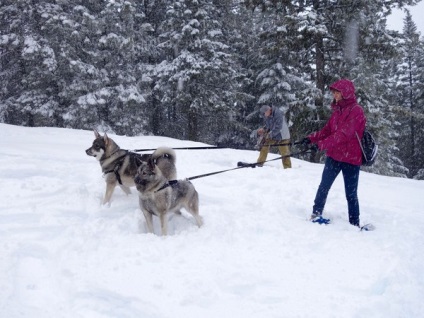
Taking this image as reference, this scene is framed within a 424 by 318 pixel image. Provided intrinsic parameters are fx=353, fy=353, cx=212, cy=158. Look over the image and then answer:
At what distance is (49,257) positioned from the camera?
13.1 ft

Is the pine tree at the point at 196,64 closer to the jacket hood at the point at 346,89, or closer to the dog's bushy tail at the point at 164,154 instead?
the dog's bushy tail at the point at 164,154

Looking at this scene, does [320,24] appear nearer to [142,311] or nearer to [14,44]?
[142,311]

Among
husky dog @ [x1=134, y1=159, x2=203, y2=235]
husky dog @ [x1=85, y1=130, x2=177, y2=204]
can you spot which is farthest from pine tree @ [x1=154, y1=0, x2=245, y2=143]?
husky dog @ [x1=134, y1=159, x2=203, y2=235]

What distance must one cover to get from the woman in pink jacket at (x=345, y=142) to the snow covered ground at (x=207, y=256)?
1.91 ft

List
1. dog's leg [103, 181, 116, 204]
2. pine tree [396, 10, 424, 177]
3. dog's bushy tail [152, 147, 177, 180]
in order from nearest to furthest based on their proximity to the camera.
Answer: dog's bushy tail [152, 147, 177, 180]
dog's leg [103, 181, 116, 204]
pine tree [396, 10, 424, 177]

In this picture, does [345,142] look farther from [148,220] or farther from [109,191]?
[109,191]

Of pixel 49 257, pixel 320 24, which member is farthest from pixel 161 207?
pixel 320 24

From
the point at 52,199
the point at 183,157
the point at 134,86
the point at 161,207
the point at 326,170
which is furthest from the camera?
the point at 134,86

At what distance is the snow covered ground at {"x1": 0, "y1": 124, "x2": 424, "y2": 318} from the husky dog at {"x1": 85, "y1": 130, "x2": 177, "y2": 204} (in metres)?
0.34

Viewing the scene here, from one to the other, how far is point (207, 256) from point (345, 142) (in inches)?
104

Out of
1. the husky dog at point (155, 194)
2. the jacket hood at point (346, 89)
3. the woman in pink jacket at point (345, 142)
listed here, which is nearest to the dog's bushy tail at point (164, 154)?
the husky dog at point (155, 194)

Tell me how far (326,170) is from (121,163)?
138 inches

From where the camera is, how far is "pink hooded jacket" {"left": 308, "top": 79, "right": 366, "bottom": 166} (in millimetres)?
5102

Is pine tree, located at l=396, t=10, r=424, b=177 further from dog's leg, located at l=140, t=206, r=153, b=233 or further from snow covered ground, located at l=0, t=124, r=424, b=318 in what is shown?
Answer: dog's leg, located at l=140, t=206, r=153, b=233
